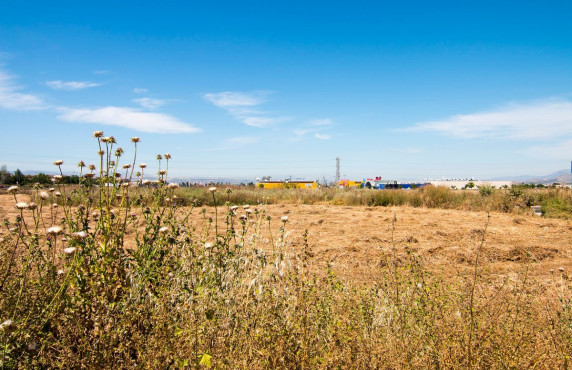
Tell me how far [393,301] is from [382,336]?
2.19ft

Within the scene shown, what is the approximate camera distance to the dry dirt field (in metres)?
4.73

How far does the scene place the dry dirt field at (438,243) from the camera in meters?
4.73

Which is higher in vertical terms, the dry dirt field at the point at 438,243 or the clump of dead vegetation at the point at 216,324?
the clump of dead vegetation at the point at 216,324

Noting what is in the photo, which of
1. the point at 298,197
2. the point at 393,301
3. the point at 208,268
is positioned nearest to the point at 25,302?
the point at 208,268

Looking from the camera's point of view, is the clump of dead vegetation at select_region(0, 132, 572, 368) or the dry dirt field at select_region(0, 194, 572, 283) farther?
the dry dirt field at select_region(0, 194, 572, 283)

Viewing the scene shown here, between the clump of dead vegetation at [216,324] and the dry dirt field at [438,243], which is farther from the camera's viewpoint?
the dry dirt field at [438,243]

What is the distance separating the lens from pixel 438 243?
20.8 feet

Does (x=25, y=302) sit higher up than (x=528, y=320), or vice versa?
(x=25, y=302)

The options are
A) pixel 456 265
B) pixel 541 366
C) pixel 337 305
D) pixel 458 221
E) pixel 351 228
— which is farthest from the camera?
pixel 458 221

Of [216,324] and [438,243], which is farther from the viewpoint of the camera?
[438,243]

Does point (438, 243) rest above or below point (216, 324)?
below

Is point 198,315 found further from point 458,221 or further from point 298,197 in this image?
point 298,197

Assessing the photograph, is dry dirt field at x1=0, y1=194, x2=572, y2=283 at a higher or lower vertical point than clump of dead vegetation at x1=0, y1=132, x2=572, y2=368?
lower

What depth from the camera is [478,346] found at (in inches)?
76.1
